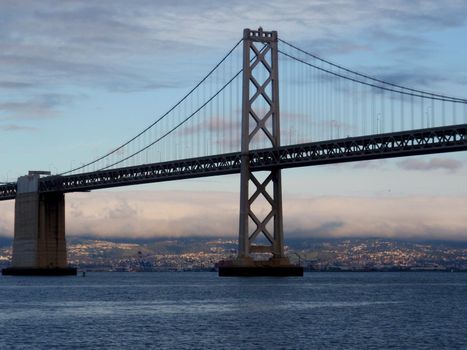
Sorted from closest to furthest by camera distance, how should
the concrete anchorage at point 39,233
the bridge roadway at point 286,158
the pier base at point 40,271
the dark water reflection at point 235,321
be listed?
the dark water reflection at point 235,321, the bridge roadway at point 286,158, the pier base at point 40,271, the concrete anchorage at point 39,233

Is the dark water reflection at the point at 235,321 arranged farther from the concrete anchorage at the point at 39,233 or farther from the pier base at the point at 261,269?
the concrete anchorage at the point at 39,233

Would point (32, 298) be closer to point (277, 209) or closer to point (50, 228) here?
point (277, 209)

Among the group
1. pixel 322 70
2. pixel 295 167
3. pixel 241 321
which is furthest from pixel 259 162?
pixel 241 321

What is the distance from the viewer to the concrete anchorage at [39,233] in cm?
10019

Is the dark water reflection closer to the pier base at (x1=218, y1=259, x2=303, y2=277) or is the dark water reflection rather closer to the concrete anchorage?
the pier base at (x1=218, y1=259, x2=303, y2=277)

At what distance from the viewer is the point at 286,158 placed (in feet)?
257

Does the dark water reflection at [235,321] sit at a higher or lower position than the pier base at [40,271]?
lower

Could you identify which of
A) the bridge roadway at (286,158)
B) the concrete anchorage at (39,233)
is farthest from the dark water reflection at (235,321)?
the concrete anchorage at (39,233)

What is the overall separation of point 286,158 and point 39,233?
97.3 feet

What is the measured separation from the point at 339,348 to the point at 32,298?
28.8m

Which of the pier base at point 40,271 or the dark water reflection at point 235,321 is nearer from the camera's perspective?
the dark water reflection at point 235,321

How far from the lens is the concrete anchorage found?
329ft

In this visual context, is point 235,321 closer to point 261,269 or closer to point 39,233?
point 261,269

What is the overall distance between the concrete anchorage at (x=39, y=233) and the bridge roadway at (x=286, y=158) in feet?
5.33
